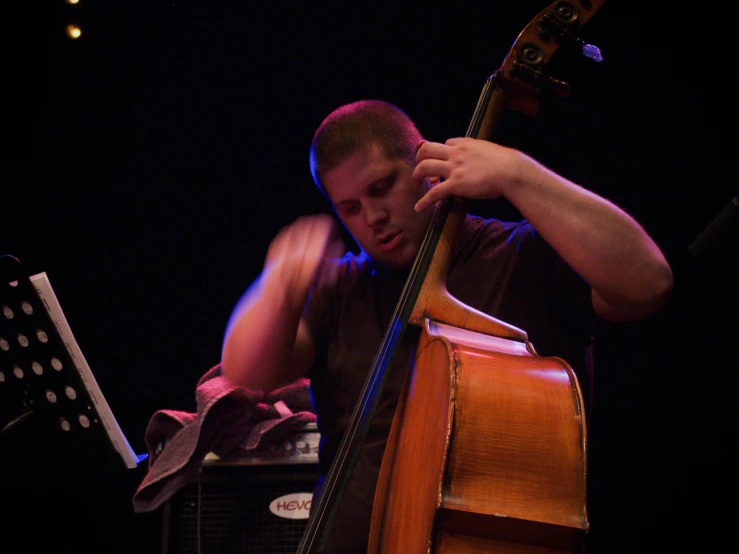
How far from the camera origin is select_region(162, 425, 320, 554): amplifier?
201cm

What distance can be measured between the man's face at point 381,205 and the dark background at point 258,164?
3.00 ft

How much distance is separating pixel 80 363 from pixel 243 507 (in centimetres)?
79

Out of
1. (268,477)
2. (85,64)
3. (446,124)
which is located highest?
(85,64)

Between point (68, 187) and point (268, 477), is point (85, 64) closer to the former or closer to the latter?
point (68, 187)

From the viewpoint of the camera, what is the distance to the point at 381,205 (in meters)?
1.68

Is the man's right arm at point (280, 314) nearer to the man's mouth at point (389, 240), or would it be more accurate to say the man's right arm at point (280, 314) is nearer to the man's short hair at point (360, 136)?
the man's mouth at point (389, 240)

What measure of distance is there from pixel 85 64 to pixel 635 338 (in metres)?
2.73

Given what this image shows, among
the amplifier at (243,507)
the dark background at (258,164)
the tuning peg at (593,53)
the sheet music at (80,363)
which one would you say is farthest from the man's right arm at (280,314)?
the dark background at (258,164)

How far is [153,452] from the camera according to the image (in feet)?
7.12

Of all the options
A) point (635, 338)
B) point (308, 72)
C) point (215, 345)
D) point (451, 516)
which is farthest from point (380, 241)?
point (215, 345)

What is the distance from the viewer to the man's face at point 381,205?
5.44 feet

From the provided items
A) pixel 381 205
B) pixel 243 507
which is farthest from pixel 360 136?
pixel 243 507

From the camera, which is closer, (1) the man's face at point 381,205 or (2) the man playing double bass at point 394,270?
(2) the man playing double bass at point 394,270

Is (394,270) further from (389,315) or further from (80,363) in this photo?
(80,363)
